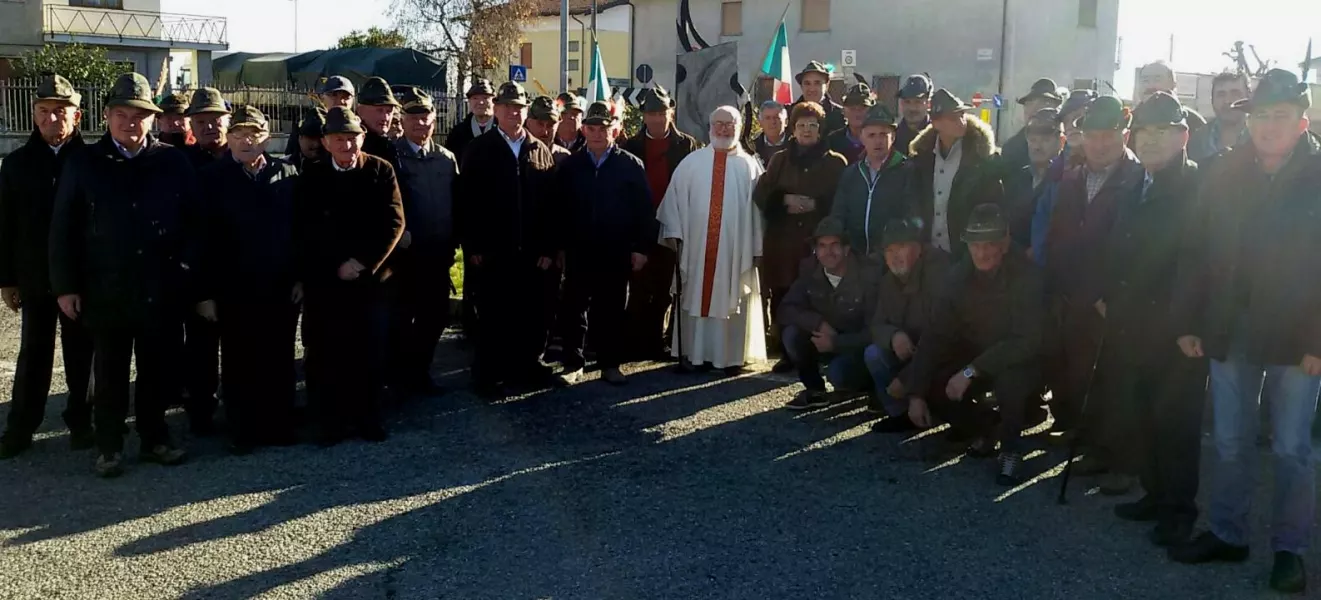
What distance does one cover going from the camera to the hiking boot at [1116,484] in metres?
5.88

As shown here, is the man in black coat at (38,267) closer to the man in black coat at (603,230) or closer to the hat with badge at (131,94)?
the hat with badge at (131,94)

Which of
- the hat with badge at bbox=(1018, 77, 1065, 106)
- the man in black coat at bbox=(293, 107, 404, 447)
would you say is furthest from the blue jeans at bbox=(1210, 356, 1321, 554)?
the man in black coat at bbox=(293, 107, 404, 447)

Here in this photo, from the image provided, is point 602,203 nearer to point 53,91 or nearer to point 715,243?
point 715,243

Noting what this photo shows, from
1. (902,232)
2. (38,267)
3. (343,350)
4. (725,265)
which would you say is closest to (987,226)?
(902,232)

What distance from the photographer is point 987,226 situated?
20.6 ft

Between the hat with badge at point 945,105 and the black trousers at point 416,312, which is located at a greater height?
the hat with badge at point 945,105

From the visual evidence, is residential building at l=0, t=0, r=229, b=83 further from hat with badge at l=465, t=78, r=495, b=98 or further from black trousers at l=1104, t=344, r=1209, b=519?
black trousers at l=1104, t=344, r=1209, b=519

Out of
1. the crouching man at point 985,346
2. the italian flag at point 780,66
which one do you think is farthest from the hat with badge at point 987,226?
the italian flag at point 780,66

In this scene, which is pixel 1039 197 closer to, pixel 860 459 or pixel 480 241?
pixel 860 459

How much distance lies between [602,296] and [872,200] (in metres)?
2.05

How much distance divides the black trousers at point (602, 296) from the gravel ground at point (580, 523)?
1.17 m

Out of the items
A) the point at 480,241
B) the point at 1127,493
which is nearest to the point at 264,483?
the point at 480,241

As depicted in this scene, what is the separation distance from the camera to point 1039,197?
6.74 metres

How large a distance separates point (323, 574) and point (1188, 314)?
12.5 ft
